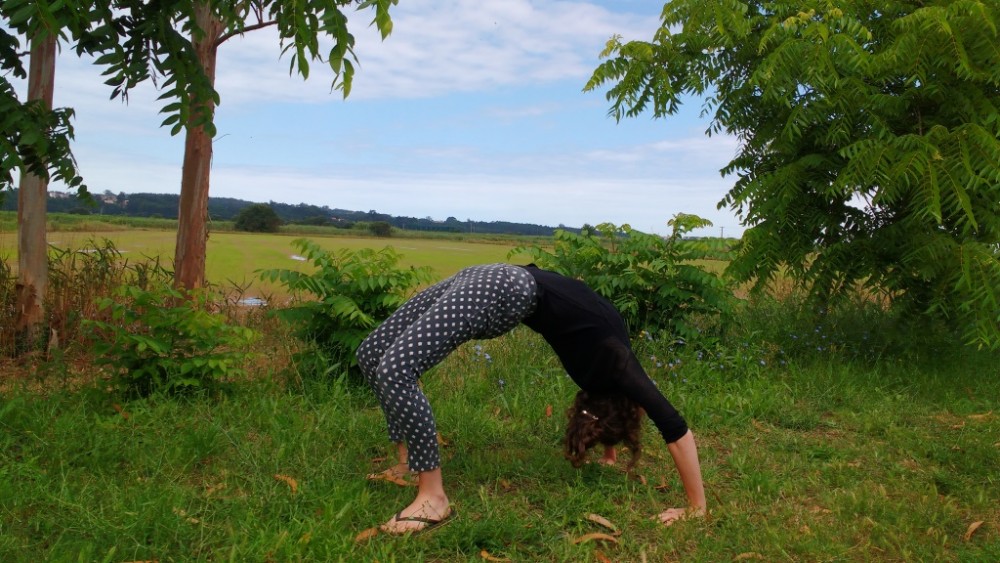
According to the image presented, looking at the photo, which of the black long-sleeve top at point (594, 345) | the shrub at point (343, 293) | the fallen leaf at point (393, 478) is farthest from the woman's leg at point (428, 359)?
the shrub at point (343, 293)

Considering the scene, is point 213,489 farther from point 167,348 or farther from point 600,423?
point 600,423

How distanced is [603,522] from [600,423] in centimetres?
45

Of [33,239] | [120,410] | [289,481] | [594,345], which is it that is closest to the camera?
[594,345]

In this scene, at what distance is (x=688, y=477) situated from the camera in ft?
11.7

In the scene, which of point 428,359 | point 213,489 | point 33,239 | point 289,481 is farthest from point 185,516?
point 33,239

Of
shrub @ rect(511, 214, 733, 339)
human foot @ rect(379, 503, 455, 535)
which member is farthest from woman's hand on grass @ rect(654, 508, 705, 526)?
shrub @ rect(511, 214, 733, 339)

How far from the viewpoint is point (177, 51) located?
9.85 ft

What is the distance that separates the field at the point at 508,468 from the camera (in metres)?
3.29

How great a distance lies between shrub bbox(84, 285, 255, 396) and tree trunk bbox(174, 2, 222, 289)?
80.4 inches

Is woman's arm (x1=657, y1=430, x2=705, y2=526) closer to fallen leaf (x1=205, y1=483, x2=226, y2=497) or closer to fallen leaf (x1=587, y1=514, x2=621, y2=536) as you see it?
fallen leaf (x1=587, y1=514, x2=621, y2=536)

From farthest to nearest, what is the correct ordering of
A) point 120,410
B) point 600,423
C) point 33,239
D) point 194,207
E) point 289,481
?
point 194,207, point 33,239, point 120,410, point 289,481, point 600,423

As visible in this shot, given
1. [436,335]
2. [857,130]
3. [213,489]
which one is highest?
[857,130]

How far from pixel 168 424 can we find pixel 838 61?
5489mm

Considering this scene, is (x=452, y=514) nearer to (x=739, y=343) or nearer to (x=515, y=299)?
(x=515, y=299)
